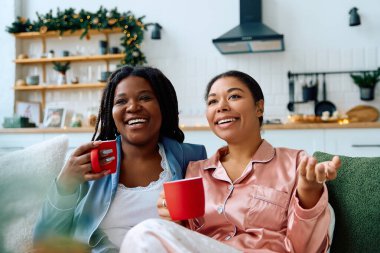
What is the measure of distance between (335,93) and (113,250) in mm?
3582

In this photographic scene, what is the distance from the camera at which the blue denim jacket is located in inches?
50.2

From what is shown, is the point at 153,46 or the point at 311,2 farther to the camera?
the point at 153,46

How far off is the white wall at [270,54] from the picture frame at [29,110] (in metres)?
0.13

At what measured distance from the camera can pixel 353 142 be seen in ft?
11.9

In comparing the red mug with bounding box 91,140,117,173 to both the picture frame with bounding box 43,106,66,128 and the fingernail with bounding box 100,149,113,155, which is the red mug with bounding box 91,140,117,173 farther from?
the picture frame with bounding box 43,106,66,128

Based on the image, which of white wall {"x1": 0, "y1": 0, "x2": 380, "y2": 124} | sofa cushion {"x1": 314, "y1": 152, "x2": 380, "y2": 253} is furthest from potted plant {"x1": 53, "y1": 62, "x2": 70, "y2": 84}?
sofa cushion {"x1": 314, "y1": 152, "x2": 380, "y2": 253}

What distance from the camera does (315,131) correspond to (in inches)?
145

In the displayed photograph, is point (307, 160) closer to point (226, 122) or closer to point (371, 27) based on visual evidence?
point (226, 122)

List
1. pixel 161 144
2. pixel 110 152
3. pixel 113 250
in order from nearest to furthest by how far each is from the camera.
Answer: pixel 110 152, pixel 113 250, pixel 161 144

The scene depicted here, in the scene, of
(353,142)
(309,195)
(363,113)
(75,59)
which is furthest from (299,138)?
(309,195)

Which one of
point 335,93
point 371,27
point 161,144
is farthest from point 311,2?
point 161,144

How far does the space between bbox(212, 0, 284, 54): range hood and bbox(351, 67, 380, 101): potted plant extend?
79 centimetres

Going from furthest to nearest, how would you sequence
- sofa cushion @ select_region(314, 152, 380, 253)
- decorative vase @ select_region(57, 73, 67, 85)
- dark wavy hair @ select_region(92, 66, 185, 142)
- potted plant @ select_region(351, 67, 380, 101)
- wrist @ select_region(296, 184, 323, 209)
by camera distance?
decorative vase @ select_region(57, 73, 67, 85)
potted plant @ select_region(351, 67, 380, 101)
dark wavy hair @ select_region(92, 66, 185, 142)
sofa cushion @ select_region(314, 152, 380, 253)
wrist @ select_region(296, 184, 323, 209)

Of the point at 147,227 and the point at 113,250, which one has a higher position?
the point at 147,227
